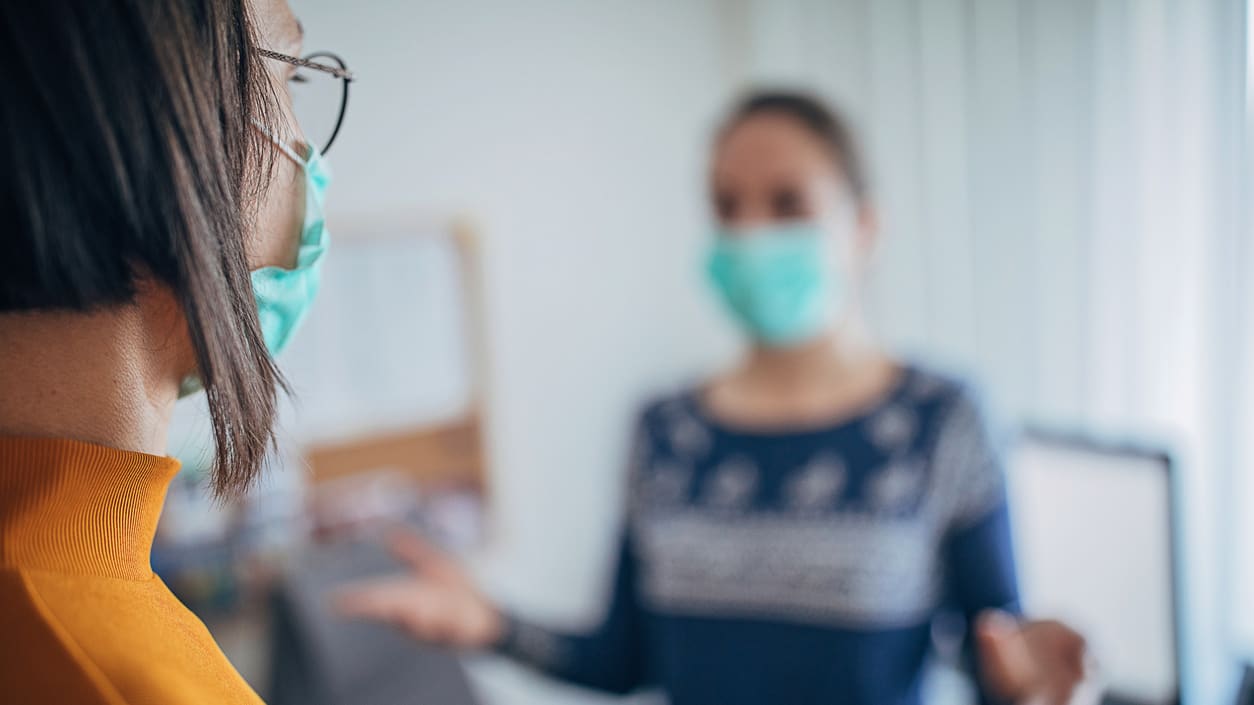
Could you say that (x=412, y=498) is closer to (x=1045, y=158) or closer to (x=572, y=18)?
(x=572, y=18)

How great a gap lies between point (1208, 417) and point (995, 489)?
2.17ft

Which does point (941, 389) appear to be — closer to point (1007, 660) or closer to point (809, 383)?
point (809, 383)

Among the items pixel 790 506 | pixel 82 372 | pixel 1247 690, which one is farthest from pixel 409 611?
pixel 1247 690

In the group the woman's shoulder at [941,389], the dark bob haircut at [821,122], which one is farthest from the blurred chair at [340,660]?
the dark bob haircut at [821,122]

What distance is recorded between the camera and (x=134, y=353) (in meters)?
0.39

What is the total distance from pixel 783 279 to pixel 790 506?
0.35 m

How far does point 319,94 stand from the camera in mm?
674

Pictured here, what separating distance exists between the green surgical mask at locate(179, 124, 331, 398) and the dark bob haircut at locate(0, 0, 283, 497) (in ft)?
0.30

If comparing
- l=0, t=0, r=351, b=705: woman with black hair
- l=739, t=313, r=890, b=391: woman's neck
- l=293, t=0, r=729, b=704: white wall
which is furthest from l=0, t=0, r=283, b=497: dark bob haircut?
l=293, t=0, r=729, b=704: white wall

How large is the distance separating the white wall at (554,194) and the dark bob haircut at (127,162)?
1.27 meters

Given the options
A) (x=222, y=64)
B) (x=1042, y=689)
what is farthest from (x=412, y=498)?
(x=222, y=64)

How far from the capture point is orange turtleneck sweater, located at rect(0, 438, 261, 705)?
1.10ft

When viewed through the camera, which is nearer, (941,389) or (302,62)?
(302,62)

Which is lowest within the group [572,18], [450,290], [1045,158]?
[450,290]
